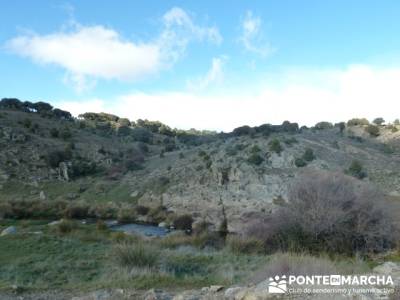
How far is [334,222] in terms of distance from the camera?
20.8 metres

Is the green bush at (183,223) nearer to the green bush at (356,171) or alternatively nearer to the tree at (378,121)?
the green bush at (356,171)

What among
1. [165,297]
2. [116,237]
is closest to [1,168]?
[116,237]

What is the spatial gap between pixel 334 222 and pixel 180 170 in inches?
1218

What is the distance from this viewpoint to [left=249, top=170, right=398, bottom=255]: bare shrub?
68.4 feet

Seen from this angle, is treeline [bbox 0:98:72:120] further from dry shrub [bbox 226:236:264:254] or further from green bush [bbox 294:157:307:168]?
dry shrub [bbox 226:236:264:254]

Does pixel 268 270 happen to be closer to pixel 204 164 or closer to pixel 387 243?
pixel 387 243

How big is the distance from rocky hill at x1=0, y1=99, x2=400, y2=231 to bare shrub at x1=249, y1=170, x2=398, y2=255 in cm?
998

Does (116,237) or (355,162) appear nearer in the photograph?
(116,237)

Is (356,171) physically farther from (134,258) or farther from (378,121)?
(378,121)

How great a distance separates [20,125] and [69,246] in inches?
2164

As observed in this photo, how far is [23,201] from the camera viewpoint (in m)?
41.6

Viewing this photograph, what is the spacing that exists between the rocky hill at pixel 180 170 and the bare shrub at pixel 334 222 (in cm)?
998

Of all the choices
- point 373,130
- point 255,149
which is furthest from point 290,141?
point 373,130

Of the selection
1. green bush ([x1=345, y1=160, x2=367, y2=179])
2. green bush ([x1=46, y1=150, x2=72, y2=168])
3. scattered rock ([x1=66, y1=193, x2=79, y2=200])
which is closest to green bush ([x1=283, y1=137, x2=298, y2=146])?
green bush ([x1=345, y1=160, x2=367, y2=179])
